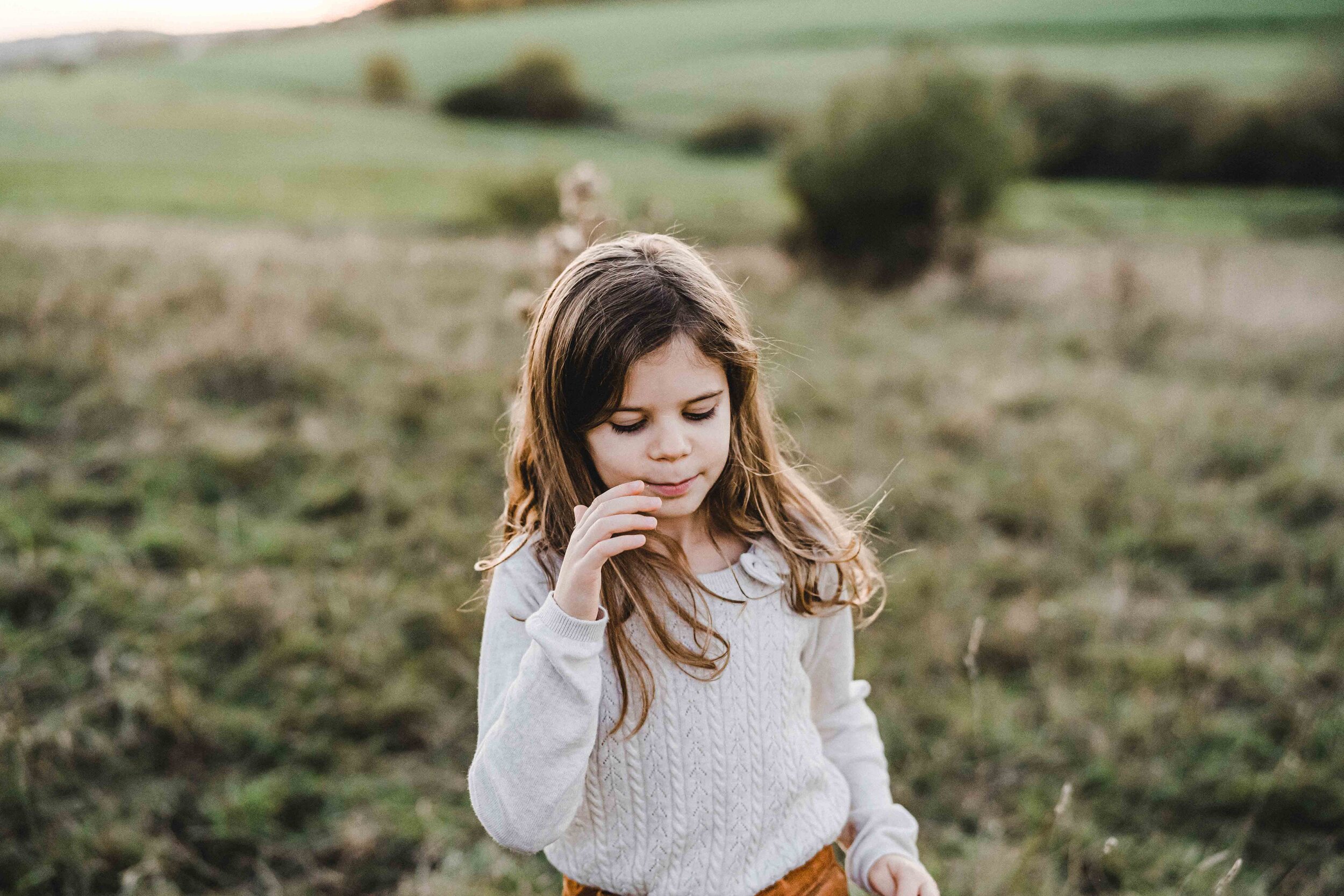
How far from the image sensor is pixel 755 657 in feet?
4.76

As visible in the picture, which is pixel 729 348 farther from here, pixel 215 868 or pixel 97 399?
pixel 97 399

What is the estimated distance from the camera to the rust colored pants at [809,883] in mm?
1472

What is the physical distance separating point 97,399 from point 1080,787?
5319 millimetres

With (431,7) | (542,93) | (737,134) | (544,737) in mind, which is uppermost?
(431,7)

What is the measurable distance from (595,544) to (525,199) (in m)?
13.6

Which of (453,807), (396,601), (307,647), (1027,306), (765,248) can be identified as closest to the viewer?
(453,807)

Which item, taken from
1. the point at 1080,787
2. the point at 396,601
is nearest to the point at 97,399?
the point at 396,601

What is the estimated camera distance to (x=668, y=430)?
128 cm

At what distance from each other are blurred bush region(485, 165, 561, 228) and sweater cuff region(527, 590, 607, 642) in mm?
13178

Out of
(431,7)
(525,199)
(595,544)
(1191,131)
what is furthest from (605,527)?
(431,7)

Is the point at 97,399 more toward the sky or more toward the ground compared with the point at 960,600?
more toward the sky

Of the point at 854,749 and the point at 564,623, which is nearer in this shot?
the point at 564,623

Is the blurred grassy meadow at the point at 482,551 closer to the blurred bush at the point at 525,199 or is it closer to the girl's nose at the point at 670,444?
the girl's nose at the point at 670,444

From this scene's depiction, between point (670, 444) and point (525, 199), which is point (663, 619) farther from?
point (525, 199)
